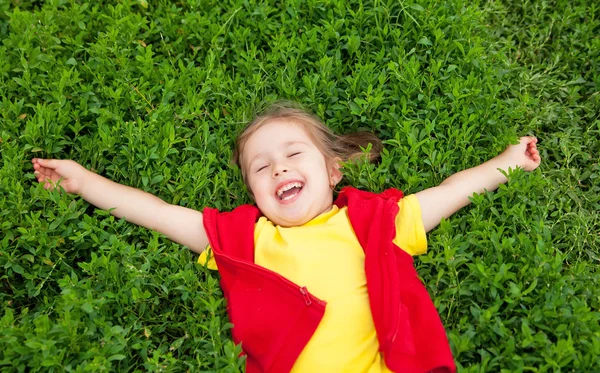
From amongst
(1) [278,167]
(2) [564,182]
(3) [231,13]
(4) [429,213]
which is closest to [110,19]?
(3) [231,13]

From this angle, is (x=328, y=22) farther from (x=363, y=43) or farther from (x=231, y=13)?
(x=231, y=13)

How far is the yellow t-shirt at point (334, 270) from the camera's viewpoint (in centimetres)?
322

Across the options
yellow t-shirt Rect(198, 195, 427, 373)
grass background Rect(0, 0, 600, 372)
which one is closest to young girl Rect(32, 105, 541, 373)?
yellow t-shirt Rect(198, 195, 427, 373)

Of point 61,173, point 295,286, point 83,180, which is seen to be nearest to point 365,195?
point 295,286

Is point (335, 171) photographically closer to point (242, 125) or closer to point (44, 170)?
point (242, 125)

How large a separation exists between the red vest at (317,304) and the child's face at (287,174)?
207 millimetres

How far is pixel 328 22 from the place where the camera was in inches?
181

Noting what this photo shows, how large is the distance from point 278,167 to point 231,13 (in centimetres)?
159

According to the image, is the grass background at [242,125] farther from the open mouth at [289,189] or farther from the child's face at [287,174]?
the open mouth at [289,189]

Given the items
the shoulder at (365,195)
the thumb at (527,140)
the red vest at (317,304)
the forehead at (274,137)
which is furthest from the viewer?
the thumb at (527,140)

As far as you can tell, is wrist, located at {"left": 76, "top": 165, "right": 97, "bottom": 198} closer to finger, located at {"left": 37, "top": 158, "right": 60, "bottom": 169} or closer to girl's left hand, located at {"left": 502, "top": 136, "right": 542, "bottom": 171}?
finger, located at {"left": 37, "top": 158, "right": 60, "bottom": 169}

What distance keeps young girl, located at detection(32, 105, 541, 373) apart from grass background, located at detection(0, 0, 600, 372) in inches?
4.7

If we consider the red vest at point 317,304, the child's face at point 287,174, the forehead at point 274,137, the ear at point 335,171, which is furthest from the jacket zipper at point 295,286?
the ear at point 335,171

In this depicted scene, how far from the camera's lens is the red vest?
3.19 m
